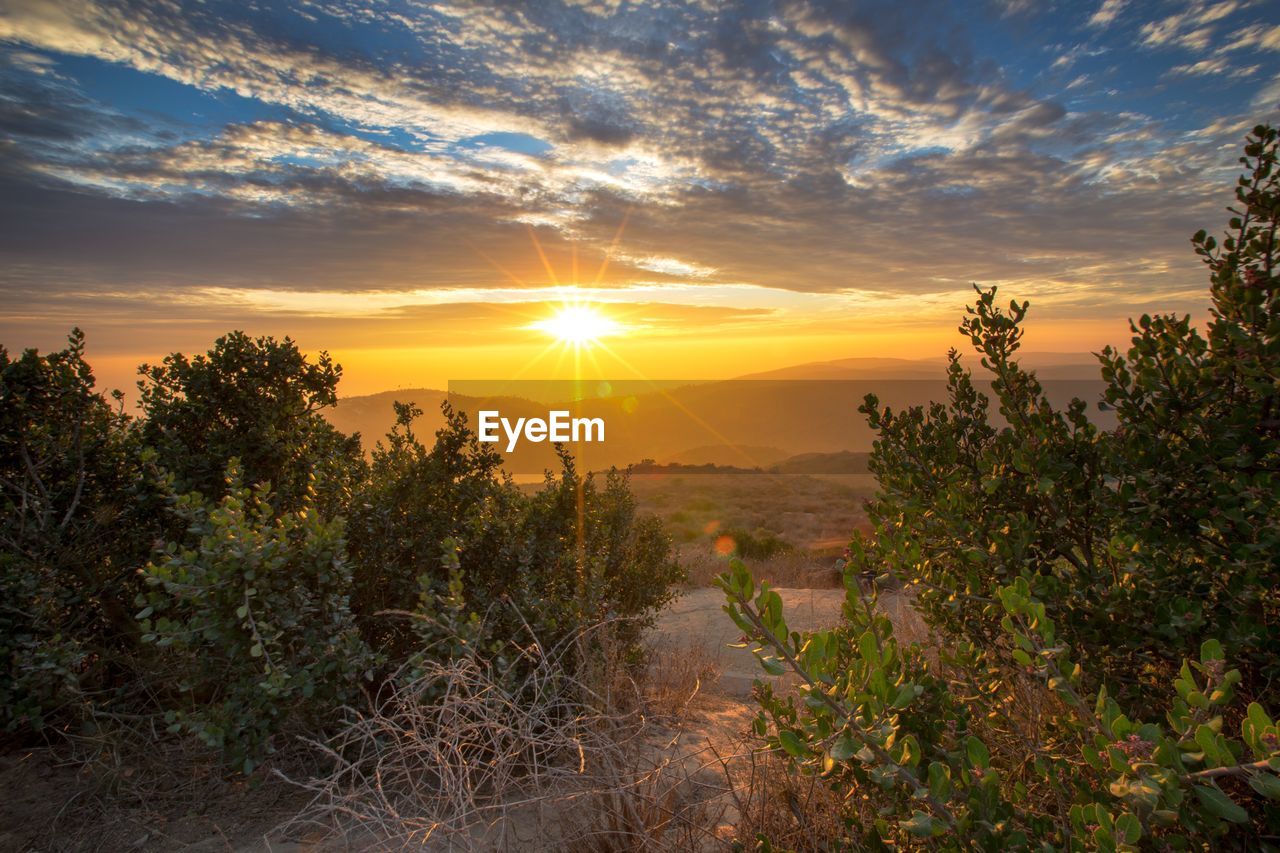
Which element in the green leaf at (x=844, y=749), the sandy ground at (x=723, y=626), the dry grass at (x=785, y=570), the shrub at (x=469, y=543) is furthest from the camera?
the dry grass at (x=785, y=570)

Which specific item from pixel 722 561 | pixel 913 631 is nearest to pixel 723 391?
pixel 722 561

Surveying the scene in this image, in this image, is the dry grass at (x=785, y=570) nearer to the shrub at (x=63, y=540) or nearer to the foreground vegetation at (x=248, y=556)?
the foreground vegetation at (x=248, y=556)

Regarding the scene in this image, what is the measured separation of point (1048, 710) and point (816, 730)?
7.37 feet

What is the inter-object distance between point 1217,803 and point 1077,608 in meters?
1.38

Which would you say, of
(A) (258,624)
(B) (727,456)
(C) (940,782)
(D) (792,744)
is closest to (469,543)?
(A) (258,624)

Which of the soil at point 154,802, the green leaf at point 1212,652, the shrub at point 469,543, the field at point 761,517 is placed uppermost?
the green leaf at point 1212,652

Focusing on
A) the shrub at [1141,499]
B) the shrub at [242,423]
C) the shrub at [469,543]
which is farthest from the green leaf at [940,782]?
the shrub at [242,423]

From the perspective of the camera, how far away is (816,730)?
1954 millimetres

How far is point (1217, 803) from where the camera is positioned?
1.53 meters

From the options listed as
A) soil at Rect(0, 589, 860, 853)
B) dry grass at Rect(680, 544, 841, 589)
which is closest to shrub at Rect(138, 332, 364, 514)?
soil at Rect(0, 589, 860, 853)

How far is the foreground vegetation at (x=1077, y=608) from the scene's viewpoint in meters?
1.81

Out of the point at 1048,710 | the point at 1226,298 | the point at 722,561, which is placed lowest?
the point at 722,561

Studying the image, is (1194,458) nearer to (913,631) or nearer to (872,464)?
(872,464)

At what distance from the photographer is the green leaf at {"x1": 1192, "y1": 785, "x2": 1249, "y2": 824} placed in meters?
1.50
